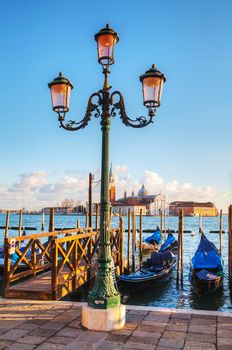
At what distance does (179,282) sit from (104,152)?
912cm

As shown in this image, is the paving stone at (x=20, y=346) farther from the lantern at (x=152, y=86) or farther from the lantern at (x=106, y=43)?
the lantern at (x=106, y=43)

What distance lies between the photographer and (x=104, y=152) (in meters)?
4.52

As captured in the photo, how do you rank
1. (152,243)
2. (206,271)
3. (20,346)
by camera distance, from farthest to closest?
(152,243)
(206,271)
(20,346)

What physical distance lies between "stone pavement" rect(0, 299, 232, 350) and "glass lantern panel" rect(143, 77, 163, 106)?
2687 mm

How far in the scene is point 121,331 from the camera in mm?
4148

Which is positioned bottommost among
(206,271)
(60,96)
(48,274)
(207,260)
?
(206,271)

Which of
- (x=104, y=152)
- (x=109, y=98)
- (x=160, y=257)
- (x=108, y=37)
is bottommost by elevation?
(x=160, y=257)

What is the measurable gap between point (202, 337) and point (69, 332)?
146 cm

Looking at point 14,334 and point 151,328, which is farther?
point 151,328

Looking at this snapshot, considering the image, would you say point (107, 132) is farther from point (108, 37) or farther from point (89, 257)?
point (89, 257)

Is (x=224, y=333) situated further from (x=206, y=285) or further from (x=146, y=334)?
(x=206, y=285)

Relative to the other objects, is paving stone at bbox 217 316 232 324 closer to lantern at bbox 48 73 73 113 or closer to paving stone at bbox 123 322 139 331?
paving stone at bbox 123 322 139 331

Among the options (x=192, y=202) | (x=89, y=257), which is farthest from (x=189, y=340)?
(x=192, y=202)

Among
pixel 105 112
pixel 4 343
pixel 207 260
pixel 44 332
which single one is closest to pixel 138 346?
pixel 44 332
